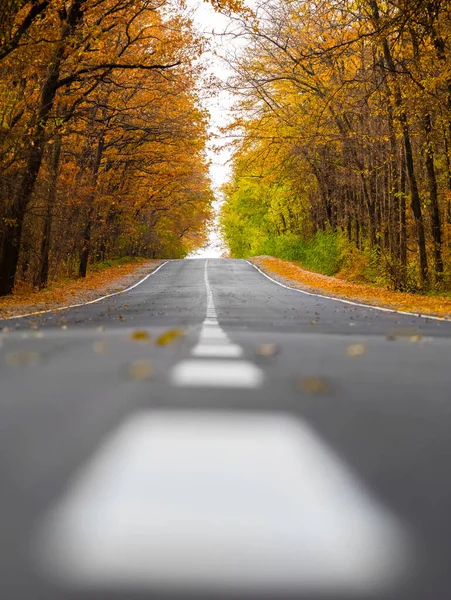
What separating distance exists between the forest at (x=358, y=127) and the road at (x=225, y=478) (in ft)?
33.0

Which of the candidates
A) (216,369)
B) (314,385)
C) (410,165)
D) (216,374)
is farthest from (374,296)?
(314,385)

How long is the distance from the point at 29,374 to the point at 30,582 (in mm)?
3939

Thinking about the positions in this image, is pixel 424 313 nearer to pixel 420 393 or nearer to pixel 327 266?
pixel 420 393

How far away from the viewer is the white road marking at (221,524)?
6.13 feet

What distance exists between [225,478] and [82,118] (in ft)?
75.2

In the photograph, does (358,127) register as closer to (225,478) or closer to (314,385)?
(314,385)

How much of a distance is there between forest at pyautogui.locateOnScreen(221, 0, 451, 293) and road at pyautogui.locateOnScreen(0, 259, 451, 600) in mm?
10053

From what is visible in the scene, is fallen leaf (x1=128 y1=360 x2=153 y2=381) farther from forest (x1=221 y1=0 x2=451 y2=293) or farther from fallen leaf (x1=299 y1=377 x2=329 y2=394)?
forest (x1=221 y1=0 x2=451 y2=293)

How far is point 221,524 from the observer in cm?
223

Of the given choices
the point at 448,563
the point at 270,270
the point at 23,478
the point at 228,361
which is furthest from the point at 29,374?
the point at 270,270

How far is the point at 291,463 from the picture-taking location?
3.01 metres

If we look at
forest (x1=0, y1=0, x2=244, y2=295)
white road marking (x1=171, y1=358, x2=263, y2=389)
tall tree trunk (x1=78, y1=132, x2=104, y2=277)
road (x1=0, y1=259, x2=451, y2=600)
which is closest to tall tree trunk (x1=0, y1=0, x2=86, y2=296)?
forest (x1=0, y1=0, x2=244, y2=295)

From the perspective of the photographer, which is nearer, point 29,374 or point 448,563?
point 448,563

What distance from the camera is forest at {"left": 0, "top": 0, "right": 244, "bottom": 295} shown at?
17.5m
